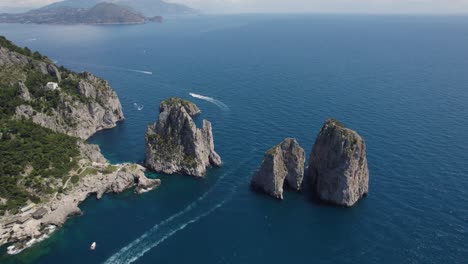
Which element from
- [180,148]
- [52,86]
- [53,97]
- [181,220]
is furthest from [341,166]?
[52,86]

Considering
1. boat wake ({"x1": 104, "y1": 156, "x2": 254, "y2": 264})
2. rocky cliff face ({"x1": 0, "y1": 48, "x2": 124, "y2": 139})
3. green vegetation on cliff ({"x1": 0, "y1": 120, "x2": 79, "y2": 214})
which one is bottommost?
boat wake ({"x1": 104, "y1": 156, "x2": 254, "y2": 264})

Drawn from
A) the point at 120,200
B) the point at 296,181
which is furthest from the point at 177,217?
the point at 296,181

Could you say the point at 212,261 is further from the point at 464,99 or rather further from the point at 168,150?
the point at 464,99

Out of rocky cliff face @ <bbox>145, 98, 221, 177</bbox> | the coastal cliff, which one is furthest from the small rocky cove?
the coastal cliff

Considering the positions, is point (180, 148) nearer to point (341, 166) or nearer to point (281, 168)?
point (281, 168)

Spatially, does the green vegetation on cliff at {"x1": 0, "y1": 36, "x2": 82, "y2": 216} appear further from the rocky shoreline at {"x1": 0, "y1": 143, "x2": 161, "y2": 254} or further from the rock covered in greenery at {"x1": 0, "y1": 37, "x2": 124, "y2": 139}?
the rocky shoreline at {"x1": 0, "y1": 143, "x2": 161, "y2": 254}

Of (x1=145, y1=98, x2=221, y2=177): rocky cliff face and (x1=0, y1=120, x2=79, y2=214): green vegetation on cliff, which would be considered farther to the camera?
(x1=145, y1=98, x2=221, y2=177): rocky cliff face
